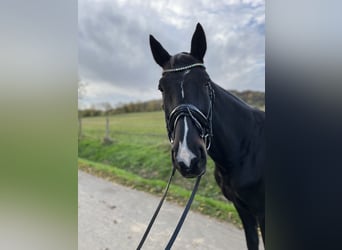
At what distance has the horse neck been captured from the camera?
151 cm

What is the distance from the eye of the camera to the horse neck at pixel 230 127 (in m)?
1.51

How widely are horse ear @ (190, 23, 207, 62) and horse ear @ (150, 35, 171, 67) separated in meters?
0.13

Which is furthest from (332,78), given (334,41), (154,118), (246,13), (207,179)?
A: (154,118)

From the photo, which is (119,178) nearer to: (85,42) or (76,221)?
(76,221)

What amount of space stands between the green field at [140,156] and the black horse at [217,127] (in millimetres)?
77

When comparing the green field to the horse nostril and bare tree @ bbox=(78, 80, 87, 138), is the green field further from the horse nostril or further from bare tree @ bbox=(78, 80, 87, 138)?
the horse nostril

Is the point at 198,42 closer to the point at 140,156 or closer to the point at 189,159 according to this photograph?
the point at 189,159

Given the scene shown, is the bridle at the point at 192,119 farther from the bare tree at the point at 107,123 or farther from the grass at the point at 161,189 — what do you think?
the bare tree at the point at 107,123

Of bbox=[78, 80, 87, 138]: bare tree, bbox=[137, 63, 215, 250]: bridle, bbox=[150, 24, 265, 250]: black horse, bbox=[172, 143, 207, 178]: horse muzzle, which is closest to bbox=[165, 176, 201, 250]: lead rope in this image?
bbox=[137, 63, 215, 250]: bridle

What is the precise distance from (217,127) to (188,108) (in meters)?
0.22

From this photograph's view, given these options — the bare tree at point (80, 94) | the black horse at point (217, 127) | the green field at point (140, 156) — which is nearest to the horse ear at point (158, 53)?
the black horse at point (217, 127)

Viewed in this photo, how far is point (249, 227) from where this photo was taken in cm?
156

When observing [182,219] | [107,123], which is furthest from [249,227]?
[107,123]

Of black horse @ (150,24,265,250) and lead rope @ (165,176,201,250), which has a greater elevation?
black horse @ (150,24,265,250)
